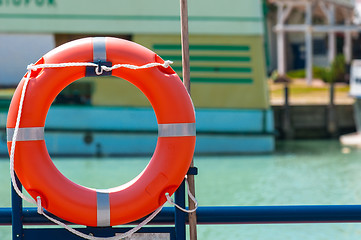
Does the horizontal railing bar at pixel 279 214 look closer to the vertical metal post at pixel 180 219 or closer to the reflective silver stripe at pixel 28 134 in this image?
the vertical metal post at pixel 180 219

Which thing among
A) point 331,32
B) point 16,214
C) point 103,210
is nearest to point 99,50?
point 103,210

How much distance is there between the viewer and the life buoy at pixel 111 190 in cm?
317

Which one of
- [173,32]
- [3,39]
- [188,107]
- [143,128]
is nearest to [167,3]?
[173,32]

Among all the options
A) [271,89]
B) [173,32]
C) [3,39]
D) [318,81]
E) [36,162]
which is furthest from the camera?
[318,81]

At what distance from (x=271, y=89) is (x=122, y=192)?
54.7 ft

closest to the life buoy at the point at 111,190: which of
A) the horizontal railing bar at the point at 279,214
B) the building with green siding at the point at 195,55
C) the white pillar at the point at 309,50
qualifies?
the horizontal railing bar at the point at 279,214

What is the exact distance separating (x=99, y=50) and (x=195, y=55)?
9280mm

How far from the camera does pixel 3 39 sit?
46.0 ft

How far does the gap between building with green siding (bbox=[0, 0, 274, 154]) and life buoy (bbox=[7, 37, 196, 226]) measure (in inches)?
356

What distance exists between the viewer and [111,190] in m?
3.26

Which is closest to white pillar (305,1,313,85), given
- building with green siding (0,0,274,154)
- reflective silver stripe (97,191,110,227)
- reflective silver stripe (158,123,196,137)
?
building with green siding (0,0,274,154)

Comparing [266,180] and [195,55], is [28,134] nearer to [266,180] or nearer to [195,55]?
[266,180]

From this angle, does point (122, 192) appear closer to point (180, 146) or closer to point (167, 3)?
point (180, 146)

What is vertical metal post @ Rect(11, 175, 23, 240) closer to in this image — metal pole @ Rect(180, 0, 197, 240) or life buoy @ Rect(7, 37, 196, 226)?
life buoy @ Rect(7, 37, 196, 226)
